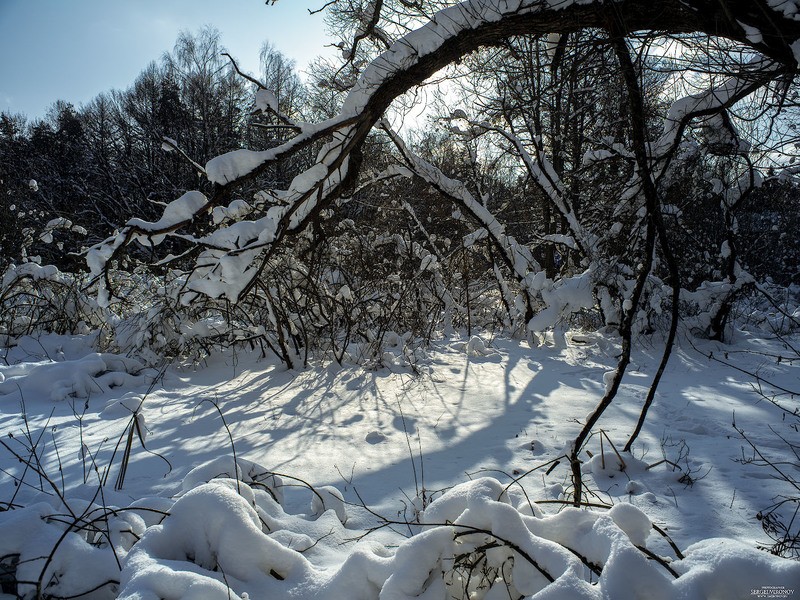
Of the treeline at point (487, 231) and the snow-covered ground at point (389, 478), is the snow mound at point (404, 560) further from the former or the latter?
the treeline at point (487, 231)

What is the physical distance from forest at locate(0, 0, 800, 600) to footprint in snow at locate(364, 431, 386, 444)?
0.02 metres

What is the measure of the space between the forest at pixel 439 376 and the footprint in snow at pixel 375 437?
0.7 inches

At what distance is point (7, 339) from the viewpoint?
582cm

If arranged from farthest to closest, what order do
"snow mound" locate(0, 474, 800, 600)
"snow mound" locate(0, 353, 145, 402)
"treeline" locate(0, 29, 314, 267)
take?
1. "treeline" locate(0, 29, 314, 267)
2. "snow mound" locate(0, 353, 145, 402)
3. "snow mound" locate(0, 474, 800, 600)

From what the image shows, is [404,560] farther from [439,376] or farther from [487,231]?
[487,231]

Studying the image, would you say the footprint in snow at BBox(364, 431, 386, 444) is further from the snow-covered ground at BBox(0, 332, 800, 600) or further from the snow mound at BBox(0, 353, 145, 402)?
the snow mound at BBox(0, 353, 145, 402)

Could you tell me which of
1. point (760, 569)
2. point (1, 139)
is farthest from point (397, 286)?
point (1, 139)

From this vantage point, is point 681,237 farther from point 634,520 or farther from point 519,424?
point 634,520

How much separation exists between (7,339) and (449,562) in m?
6.66

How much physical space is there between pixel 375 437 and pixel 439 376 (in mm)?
1740

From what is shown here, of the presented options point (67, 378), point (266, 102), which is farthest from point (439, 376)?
point (67, 378)

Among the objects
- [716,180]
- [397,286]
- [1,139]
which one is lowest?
[397,286]

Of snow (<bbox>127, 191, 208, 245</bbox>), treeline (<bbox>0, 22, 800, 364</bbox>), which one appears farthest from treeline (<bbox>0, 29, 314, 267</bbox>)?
snow (<bbox>127, 191, 208, 245</bbox>)

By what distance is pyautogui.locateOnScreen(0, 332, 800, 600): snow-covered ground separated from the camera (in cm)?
139
